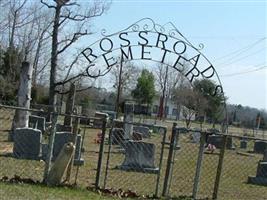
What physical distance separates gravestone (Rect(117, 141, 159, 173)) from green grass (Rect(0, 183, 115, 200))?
589cm

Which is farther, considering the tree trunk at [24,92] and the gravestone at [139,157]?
the tree trunk at [24,92]

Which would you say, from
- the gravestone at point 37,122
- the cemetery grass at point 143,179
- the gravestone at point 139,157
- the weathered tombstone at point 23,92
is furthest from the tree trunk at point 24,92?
the gravestone at point 139,157

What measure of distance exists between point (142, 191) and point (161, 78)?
66287 millimetres

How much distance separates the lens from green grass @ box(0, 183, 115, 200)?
850 centimetres

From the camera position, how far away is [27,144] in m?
15.8

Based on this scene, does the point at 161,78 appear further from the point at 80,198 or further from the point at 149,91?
the point at 80,198

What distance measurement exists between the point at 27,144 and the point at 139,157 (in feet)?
10.5

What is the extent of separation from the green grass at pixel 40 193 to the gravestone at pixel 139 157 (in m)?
5.89

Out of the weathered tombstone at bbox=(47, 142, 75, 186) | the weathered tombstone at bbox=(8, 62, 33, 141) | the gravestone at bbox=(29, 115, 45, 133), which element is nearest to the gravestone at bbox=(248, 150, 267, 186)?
the weathered tombstone at bbox=(47, 142, 75, 186)

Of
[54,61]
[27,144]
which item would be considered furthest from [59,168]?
[54,61]

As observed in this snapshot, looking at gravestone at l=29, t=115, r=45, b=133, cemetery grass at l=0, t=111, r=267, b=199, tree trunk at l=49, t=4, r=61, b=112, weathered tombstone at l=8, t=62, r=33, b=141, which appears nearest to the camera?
cemetery grass at l=0, t=111, r=267, b=199

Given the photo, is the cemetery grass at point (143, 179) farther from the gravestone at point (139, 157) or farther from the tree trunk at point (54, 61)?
the tree trunk at point (54, 61)

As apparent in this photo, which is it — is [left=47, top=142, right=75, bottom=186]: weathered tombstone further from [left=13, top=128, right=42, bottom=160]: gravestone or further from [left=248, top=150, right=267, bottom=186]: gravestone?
[left=248, top=150, right=267, bottom=186]: gravestone

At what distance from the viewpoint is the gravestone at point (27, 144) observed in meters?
15.8
